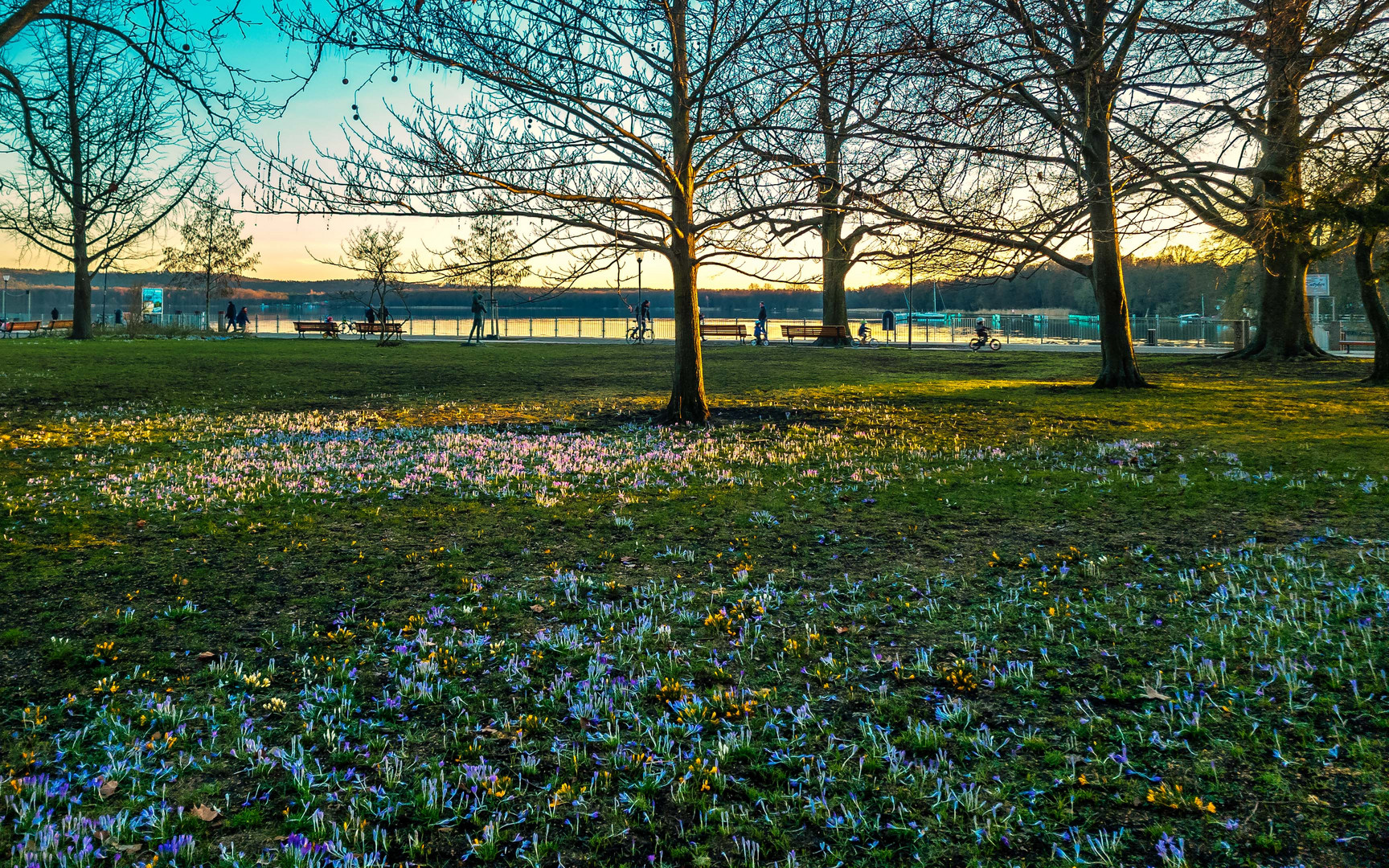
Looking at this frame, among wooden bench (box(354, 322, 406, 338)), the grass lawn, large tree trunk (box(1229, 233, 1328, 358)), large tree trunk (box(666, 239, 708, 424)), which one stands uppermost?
wooden bench (box(354, 322, 406, 338))

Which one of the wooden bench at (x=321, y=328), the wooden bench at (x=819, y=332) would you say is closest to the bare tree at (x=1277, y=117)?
the wooden bench at (x=819, y=332)

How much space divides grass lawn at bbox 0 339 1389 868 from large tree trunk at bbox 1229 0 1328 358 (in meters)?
4.38

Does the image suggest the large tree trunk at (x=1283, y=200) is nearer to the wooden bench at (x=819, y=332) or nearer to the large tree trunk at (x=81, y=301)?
the wooden bench at (x=819, y=332)

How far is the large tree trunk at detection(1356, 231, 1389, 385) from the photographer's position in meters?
17.4

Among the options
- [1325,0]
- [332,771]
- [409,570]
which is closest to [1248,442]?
[1325,0]

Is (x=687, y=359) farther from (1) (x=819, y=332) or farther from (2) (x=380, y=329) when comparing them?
(2) (x=380, y=329)

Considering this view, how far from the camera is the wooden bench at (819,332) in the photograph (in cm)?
4178

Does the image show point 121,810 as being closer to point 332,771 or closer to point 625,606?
point 332,771

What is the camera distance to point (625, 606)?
17.8ft

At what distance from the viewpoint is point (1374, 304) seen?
18.6m

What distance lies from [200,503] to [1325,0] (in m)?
12.8

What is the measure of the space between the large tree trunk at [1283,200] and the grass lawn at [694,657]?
4380mm

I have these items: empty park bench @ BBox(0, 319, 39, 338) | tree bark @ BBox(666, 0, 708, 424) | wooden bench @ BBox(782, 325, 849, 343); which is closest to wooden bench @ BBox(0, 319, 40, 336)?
empty park bench @ BBox(0, 319, 39, 338)

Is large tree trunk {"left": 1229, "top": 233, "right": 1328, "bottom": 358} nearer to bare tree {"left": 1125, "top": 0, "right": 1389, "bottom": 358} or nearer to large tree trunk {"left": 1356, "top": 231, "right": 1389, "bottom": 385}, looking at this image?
bare tree {"left": 1125, "top": 0, "right": 1389, "bottom": 358}
